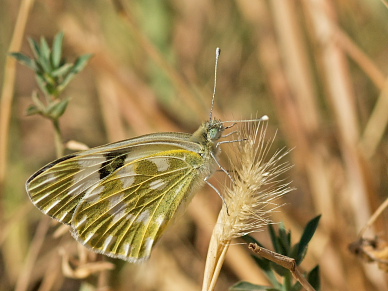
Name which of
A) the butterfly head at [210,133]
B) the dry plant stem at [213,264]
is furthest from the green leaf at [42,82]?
the dry plant stem at [213,264]

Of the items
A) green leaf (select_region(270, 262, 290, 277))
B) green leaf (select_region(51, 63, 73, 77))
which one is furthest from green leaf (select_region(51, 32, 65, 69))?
green leaf (select_region(270, 262, 290, 277))

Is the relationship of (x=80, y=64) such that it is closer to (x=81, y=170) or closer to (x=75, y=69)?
(x=75, y=69)

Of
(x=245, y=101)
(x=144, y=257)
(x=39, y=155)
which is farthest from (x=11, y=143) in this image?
(x=144, y=257)

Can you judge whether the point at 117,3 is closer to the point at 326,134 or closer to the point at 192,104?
the point at 192,104

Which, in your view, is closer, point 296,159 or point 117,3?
point 117,3

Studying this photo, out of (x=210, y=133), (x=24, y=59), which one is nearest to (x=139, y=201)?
(x=210, y=133)

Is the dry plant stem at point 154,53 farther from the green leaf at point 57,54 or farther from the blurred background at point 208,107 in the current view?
the green leaf at point 57,54
